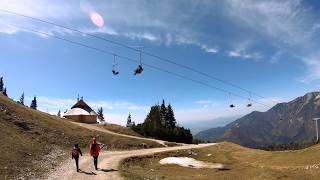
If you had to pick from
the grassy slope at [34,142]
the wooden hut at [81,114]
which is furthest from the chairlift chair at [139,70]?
the wooden hut at [81,114]

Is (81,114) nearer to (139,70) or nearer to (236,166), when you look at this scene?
(236,166)

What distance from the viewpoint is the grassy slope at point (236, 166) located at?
144 feet

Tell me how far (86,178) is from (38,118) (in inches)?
1863

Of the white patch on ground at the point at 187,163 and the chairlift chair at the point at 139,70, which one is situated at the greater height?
the chairlift chair at the point at 139,70

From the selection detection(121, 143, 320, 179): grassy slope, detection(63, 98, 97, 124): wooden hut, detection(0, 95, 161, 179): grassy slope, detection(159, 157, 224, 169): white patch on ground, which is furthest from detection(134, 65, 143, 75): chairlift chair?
detection(63, 98, 97, 124): wooden hut

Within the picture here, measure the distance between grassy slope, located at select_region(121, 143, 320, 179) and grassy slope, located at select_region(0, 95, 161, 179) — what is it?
403 inches

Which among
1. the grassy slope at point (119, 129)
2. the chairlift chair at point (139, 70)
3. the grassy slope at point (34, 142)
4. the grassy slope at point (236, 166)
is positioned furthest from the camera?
the grassy slope at point (119, 129)

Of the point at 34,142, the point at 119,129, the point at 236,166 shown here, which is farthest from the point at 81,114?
the point at 236,166

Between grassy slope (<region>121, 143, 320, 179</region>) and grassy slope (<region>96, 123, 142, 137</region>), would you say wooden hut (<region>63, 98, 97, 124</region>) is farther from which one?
grassy slope (<region>121, 143, 320, 179</region>)

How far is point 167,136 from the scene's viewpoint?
12388 centimetres

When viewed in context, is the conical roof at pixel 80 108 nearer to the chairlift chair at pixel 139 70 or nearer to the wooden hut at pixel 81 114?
the wooden hut at pixel 81 114

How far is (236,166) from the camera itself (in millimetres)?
59438

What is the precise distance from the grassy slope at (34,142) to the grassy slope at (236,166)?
10.2 m

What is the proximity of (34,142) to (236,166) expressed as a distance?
3147 cm
